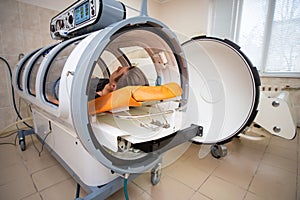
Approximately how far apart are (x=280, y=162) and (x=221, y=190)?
0.71 metres

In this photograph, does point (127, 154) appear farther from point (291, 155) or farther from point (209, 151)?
point (291, 155)

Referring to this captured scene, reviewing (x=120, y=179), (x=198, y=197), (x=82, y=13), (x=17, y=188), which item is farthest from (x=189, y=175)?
(x=82, y=13)

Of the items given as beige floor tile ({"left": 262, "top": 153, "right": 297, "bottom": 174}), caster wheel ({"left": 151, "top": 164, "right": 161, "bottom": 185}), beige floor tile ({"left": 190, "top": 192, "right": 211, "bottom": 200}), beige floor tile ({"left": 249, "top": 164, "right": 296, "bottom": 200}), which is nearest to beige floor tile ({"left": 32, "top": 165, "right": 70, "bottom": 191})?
caster wheel ({"left": 151, "top": 164, "right": 161, "bottom": 185})

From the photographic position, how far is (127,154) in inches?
29.0

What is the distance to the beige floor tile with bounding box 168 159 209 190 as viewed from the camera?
3.24 feet

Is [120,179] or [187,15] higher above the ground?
[187,15]

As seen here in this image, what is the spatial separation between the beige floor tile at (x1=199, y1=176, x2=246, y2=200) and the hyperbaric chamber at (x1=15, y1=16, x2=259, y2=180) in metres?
0.31

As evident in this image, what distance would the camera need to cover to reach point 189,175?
1069mm

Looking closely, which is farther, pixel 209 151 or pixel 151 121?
pixel 209 151

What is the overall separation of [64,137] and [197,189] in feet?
2.87

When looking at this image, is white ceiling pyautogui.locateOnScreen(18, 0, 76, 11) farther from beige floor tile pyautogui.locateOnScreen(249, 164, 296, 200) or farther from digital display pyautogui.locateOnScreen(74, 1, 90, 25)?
beige floor tile pyautogui.locateOnScreen(249, 164, 296, 200)

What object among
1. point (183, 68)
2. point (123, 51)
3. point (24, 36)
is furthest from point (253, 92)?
point (24, 36)

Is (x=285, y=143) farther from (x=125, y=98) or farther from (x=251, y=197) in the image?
(x=125, y=98)

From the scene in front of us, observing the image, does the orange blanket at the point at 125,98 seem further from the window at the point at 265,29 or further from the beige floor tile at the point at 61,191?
the window at the point at 265,29
